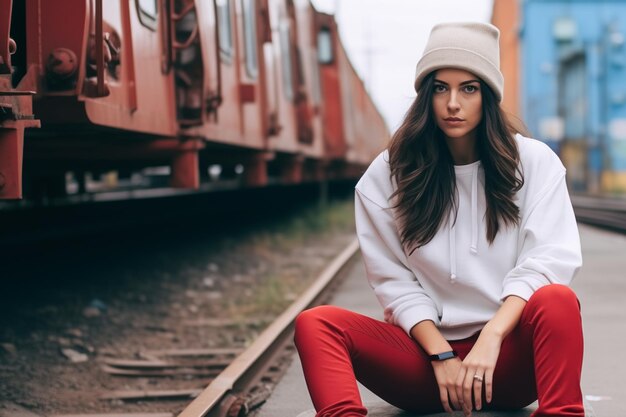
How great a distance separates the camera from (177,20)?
6.62 meters

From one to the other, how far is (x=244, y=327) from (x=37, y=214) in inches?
258

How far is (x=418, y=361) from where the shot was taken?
318 centimetres

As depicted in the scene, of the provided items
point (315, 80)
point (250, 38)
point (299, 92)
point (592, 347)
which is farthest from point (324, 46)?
point (592, 347)

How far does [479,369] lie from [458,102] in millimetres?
824

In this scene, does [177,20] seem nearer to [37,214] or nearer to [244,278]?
[244,278]

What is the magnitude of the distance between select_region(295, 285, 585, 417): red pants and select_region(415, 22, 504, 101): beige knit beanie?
0.69 metres

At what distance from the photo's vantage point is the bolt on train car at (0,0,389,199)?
4523mm

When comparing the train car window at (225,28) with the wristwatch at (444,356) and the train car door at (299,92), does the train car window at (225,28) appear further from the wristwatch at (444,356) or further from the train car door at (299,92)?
the wristwatch at (444,356)

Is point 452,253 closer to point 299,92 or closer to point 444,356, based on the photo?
point 444,356

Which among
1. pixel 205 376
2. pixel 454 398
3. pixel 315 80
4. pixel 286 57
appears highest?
pixel 286 57

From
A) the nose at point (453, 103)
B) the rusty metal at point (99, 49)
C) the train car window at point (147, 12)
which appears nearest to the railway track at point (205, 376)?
the rusty metal at point (99, 49)

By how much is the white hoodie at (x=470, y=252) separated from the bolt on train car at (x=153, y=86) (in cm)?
78

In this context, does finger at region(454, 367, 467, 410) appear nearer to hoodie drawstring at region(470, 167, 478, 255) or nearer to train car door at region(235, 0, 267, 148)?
hoodie drawstring at region(470, 167, 478, 255)

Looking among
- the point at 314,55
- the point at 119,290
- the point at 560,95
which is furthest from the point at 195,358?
the point at 560,95
